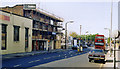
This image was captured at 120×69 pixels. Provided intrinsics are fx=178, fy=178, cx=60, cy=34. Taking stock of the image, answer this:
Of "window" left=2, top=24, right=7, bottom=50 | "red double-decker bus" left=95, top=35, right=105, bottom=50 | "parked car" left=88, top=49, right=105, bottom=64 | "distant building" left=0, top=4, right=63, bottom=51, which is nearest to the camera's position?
"parked car" left=88, top=49, right=105, bottom=64

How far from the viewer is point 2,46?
105 ft

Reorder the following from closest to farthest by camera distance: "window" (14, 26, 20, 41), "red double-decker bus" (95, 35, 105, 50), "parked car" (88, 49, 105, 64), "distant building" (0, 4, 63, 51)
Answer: "parked car" (88, 49, 105, 64) → "window" (14, 26, 20, 41) → "distant building" (0, 4, 63, 51) → "red double-decker bus" (95, 35, 105, 50)

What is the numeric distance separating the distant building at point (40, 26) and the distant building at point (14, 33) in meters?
3.72

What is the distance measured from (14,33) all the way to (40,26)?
15127mm

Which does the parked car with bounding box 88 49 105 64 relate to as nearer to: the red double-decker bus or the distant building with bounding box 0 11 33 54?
the distant building with bounding box 0 11 33 54

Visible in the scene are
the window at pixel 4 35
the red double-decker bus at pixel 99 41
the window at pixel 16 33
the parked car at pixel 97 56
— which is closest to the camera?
the parked car at pixel 97 56

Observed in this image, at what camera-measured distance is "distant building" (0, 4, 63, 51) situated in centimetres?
4537

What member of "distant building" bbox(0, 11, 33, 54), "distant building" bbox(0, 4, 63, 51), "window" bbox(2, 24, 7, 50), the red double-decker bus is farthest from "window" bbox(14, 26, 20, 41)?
the red double-decker bus

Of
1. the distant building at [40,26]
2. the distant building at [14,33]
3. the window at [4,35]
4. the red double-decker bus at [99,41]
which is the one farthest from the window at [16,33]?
the red double-decker bus at [99,41]

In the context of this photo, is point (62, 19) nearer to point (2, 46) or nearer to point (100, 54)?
point (2, 46)

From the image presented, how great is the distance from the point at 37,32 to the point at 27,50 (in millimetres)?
9331

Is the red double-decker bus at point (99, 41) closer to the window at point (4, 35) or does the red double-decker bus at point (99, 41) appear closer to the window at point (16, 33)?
the window at point (16, 33)

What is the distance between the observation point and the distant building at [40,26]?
4537cm

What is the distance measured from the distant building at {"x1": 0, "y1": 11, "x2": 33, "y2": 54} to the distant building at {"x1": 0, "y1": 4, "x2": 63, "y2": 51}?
3721 mm
